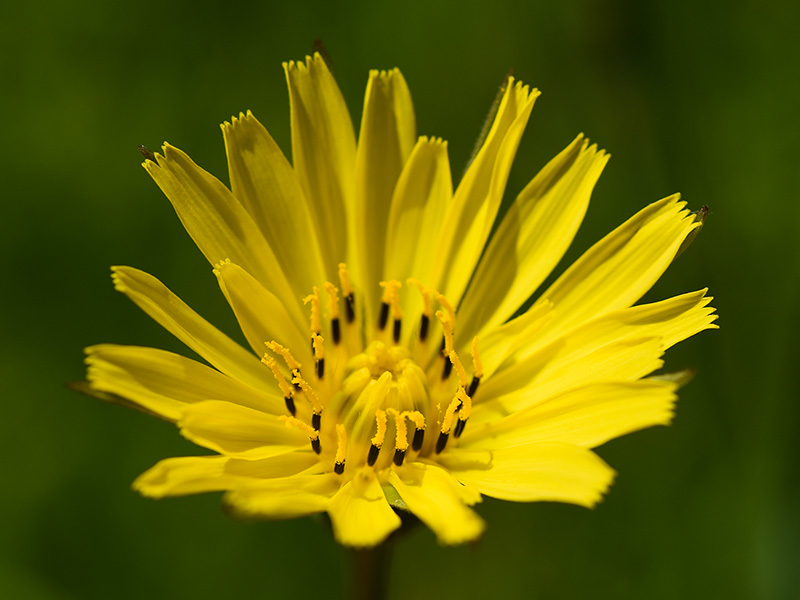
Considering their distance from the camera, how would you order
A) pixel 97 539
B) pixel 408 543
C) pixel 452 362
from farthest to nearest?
pixel 408 543 → pixel 97 539 → pixel 452 362

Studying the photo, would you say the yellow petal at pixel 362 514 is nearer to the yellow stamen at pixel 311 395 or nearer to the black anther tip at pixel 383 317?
the yellow stamen at pixel 311 395

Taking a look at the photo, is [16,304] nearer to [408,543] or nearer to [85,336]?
[85,336]

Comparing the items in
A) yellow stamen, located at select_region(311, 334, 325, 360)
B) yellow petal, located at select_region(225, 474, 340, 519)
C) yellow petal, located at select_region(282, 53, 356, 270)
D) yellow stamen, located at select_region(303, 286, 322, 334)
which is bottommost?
yellow petal, located at select_region(225, 474, 340, 519)

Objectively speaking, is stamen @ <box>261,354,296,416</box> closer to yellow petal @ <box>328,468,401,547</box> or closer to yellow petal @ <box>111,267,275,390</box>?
yellow petal @ <box>111,267,275,390</box>

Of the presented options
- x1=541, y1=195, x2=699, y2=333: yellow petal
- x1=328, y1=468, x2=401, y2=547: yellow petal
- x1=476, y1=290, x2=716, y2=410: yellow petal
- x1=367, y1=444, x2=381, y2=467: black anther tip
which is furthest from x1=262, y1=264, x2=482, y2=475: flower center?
x1=541, y1=195, x2=699, y2=333: yellow petal

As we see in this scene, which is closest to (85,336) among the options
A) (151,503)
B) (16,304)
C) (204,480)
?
(16,304)

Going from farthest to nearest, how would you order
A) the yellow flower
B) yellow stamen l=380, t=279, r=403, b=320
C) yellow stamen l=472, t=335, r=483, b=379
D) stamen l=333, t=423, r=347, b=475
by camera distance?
yellow stamen l=380, t=279, r=403, b=320
yellow stamen l=472, t=335, r=483, b=379
stamen l=333, t=423, r=347, b=475
the yellow flower

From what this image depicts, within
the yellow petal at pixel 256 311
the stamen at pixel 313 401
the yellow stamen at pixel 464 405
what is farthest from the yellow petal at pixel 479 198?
the stamen at pixel 313 401
